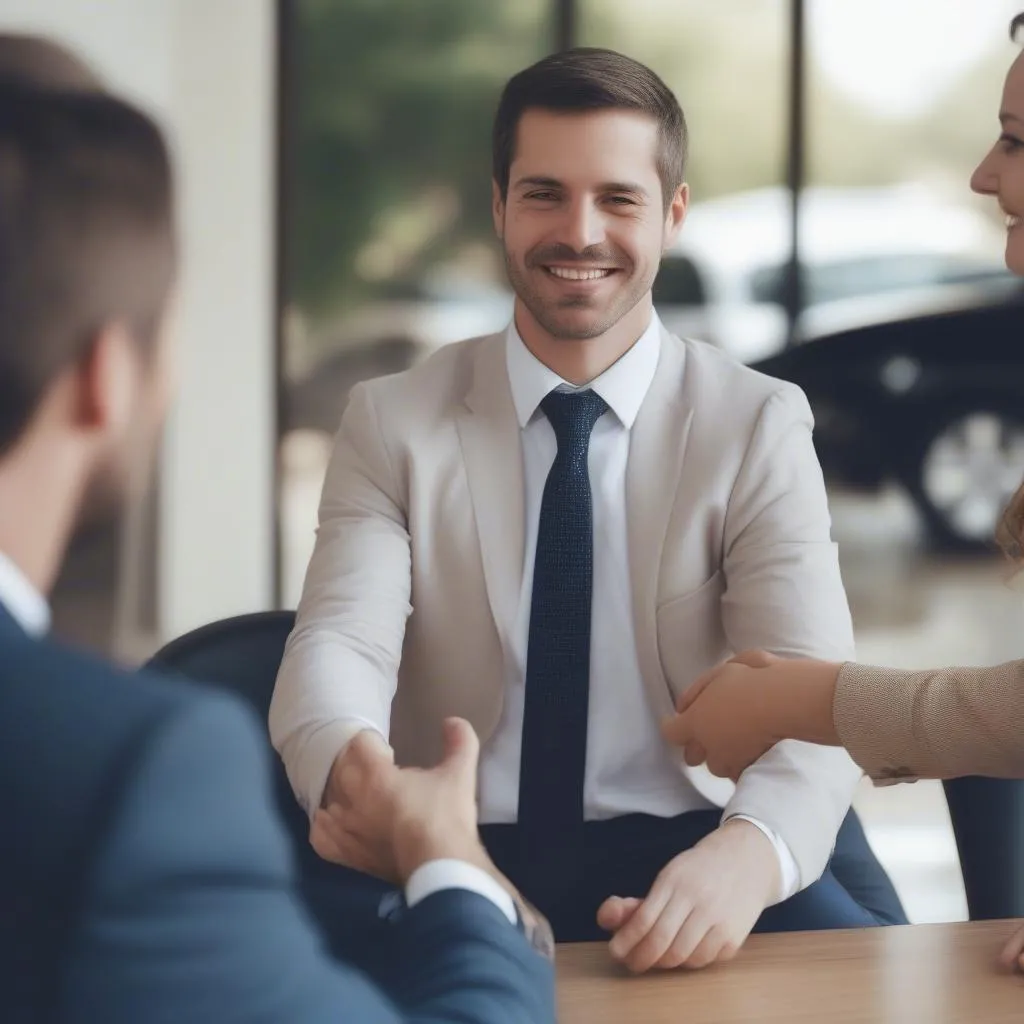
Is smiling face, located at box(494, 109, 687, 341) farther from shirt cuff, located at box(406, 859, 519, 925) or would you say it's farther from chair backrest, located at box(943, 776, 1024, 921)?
shirt cuff, located at box(406, 859, 519, 925)

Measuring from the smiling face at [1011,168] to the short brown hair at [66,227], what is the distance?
2.91ft

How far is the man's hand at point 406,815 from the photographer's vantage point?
1.03 m

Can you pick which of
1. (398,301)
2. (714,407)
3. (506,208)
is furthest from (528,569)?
(398,301)

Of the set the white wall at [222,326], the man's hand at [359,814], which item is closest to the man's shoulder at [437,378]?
the man's hand at [359,814]

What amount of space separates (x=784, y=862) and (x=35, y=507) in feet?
2.90

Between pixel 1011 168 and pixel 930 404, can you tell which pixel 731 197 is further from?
pixel 1011 168

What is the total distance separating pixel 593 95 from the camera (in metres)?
1.76

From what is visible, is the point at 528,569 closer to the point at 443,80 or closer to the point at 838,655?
the point at 838,655

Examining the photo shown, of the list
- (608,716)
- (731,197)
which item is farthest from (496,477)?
(731,197)

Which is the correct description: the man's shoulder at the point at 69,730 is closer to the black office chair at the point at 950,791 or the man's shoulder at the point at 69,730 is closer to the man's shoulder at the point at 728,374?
the black office chair at the point at 950,791

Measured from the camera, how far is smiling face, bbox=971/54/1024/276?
139 cm

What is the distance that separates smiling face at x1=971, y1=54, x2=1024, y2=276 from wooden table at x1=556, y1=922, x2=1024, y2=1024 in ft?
1.99

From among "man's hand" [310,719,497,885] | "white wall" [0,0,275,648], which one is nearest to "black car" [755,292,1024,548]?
"white wall" [0,0,275,648]

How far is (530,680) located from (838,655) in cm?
33
